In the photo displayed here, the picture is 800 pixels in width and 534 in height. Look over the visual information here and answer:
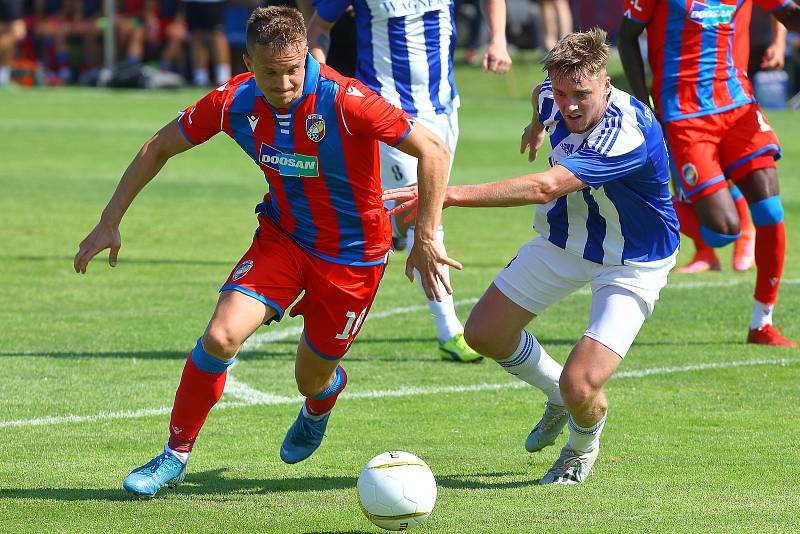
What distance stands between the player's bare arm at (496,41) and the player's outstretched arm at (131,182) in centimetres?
313

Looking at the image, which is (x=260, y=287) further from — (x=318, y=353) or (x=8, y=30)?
Result: (x=8, y=30)

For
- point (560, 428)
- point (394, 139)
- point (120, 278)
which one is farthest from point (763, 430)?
point (120, 278)

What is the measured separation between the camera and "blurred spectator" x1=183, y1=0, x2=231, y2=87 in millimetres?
29531

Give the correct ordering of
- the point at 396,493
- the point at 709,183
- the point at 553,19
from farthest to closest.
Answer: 1. the point at 553,19
2. the point at 709,183
3. the point at 396,493

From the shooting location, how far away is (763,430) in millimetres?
6523

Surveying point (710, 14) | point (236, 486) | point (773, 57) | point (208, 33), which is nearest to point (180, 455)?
point (236, 486)

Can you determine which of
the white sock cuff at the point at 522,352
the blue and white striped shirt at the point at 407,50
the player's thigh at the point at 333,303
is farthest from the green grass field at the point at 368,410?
the blue and white striped shirt at the point at 407,50

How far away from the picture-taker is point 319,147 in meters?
5.71

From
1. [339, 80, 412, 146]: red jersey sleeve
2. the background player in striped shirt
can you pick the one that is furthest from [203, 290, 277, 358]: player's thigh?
the background player in striped shirt

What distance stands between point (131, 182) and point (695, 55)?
4244mm

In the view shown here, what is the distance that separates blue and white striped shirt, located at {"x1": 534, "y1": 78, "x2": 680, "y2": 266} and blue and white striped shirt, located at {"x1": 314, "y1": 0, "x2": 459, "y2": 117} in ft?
8.33

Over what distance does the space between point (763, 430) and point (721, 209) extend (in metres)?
2.14

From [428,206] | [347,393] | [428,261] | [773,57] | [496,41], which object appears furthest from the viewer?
[773,57]

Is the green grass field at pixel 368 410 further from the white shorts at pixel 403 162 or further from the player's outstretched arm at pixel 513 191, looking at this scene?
the player's outstretched arm at pixel 513 191
